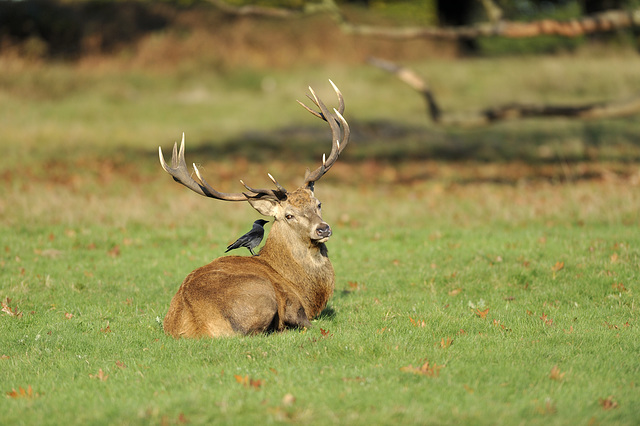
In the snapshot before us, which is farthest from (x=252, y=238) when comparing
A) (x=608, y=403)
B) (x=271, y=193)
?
(x=608, y=403)

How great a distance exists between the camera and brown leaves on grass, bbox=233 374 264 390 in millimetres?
6988

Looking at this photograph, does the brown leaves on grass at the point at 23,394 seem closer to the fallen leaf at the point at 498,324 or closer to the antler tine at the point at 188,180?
the antler tine at the point at 188,180

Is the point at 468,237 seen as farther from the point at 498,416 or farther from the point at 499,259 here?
the point at 498,416

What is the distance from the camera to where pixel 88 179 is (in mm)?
21422

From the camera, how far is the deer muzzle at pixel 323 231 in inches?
361

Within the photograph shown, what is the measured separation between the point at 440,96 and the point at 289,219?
24430 mm

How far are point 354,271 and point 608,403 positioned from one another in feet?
20.0

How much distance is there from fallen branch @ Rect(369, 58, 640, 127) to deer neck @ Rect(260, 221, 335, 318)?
910 centimetres

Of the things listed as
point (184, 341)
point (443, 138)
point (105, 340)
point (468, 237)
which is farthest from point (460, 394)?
point (443, 138)

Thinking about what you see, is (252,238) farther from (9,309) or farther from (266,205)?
(9,309)

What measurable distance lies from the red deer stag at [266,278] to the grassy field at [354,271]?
32 centimetres

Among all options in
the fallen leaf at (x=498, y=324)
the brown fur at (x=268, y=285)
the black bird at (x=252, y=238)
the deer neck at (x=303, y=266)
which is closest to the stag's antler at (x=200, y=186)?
the brown fur at (x=268, y=285)

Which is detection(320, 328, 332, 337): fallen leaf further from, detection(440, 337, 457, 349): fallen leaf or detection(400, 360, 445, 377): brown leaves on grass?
detection(400, 360, 445, 377): brown leaves on grass

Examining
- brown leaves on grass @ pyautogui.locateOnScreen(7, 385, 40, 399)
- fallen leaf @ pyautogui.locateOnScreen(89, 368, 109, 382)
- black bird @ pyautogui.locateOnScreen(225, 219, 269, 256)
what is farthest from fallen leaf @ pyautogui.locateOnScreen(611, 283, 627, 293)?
brown leaves on grass @ pyautogui.locateOnScreen(7, 385, 40, 399)
